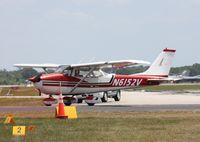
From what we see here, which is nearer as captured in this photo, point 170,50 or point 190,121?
point 190,121

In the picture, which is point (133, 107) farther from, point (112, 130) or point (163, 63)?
point (112, 130)

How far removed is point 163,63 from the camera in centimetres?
4325

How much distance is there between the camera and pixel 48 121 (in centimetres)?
1989

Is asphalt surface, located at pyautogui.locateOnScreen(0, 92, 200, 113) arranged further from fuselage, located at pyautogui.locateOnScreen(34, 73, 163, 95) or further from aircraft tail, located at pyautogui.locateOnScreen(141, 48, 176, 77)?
aircraft tail, located at pyautogui.locateOnScreen(141, 48, 176, 77)

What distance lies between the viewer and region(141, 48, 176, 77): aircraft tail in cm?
4297

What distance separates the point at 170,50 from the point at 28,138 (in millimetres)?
29517

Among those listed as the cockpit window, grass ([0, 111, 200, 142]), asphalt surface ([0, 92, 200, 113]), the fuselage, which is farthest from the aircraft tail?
grass ([0, 111, 200, 142])

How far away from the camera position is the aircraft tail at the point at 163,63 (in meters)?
43.0

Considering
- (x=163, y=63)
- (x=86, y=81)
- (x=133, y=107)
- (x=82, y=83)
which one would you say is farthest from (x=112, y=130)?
(x=163, y=63)

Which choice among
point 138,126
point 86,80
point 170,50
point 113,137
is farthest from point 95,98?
point 113,137

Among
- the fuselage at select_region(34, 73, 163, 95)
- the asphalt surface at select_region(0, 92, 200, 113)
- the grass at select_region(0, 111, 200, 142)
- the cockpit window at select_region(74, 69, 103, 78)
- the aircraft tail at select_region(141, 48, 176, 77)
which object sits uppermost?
the aircraft tail at select_region(141, 48, 176, 77)

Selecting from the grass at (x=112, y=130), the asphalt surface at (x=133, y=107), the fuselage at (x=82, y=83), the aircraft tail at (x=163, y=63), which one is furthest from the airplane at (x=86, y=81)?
the grass at (x=112, y=130)

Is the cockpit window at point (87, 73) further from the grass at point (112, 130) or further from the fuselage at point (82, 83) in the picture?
the grass at point (112, 130)

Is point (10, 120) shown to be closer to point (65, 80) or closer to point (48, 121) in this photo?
point (48, 121)
